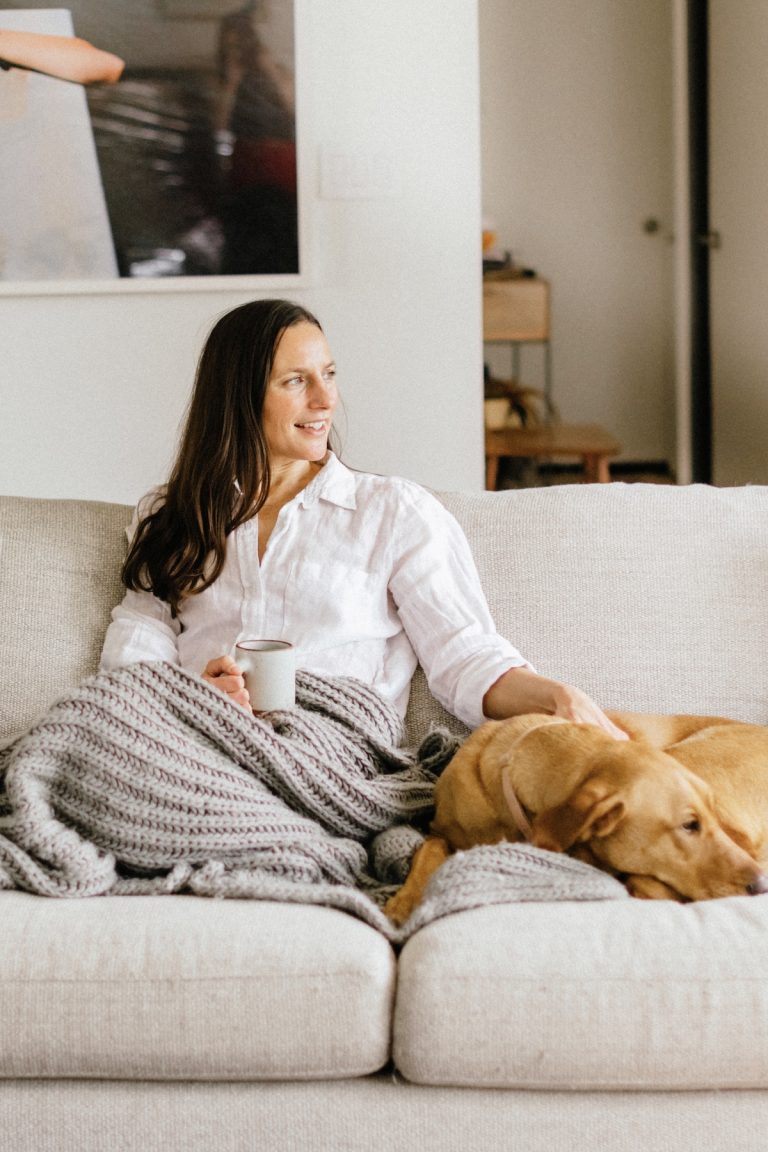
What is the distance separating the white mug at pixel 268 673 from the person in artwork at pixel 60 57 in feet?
6.46

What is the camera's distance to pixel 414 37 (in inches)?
124

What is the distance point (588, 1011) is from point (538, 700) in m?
0.52

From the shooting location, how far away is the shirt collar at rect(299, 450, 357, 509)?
199cm

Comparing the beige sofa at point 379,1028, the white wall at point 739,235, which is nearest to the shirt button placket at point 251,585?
the beige sofa at point 379,1028

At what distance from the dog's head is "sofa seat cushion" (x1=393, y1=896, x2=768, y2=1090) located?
0.46ft

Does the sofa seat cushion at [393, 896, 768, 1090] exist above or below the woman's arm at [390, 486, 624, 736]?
below

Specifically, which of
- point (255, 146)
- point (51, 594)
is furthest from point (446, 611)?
point (255, 146)

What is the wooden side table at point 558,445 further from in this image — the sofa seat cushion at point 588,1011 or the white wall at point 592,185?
the sofa seat cushion at point 588,1011

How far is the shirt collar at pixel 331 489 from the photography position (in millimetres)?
1988

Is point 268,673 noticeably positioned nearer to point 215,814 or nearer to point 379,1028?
point 215,814

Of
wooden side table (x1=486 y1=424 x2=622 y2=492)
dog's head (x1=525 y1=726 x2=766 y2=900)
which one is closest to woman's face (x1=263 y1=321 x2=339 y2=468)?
dog's head (x1=525 y1=726 x2=766 y2=900)

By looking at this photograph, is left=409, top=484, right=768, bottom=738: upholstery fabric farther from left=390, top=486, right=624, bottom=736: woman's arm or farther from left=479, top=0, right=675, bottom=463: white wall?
left=479, top=0, right=675, bottom=463: white wall

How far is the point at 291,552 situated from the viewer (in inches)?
76.9

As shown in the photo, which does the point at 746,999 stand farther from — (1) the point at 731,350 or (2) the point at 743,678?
(1) the point at 731,350
